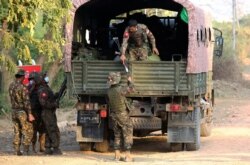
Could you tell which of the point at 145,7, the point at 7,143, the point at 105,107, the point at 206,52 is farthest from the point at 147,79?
the point at 7,143

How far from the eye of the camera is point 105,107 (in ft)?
45.5

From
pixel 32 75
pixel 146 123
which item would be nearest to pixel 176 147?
pixel 146 123

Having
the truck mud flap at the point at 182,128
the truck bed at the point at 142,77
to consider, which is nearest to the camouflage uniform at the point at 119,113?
the truck bed at the point at 142,77

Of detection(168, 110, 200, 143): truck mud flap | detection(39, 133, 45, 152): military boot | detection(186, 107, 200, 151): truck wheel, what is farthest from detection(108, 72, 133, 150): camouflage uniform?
detection(39, 133, 45, 152): military boot

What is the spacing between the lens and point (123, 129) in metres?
12.9

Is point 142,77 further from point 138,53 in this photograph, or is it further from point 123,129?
point 123,129

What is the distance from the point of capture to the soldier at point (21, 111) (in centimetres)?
1367

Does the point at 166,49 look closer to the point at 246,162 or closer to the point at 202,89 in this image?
the point at 202,89

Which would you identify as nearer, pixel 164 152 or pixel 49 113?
pixel 49 113

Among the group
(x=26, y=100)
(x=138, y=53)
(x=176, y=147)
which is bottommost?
(x=176, y=147)

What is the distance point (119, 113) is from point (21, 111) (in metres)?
2.02

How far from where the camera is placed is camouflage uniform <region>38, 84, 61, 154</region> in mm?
13789

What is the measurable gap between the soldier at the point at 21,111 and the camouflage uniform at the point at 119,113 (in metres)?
1.73

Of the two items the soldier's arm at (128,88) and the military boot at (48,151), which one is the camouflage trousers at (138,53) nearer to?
the soldier's arm at (128,88)
